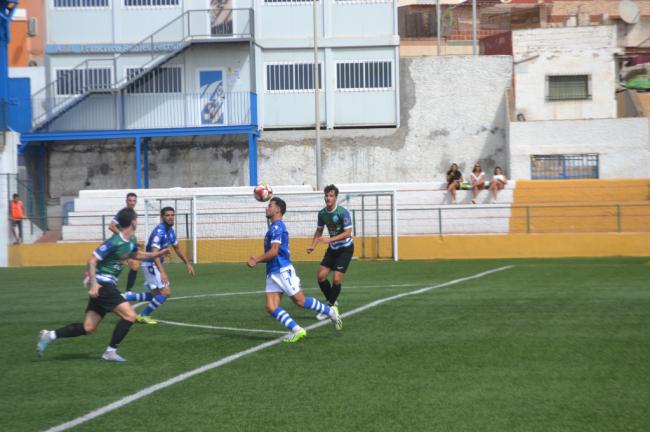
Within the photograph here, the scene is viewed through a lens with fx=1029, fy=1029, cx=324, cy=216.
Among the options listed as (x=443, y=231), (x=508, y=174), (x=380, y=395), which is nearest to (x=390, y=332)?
(x=380, y=395)

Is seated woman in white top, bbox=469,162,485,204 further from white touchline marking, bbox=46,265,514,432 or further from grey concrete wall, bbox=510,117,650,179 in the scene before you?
white touchline marking, bbox=46,265,514,432

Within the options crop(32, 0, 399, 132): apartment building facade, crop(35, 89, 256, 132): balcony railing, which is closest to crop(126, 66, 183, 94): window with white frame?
crop(32, 0, 399, 132): apartment building facade

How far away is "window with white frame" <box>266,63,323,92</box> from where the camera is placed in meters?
40.8

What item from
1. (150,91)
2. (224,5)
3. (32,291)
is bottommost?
(32,291)

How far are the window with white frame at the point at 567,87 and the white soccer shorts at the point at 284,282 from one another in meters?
31.1

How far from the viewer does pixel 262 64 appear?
40812mm

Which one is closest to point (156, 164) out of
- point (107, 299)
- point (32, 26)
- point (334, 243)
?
point (32, 26)

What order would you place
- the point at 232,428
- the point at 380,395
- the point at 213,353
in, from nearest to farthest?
the point at 232,428
the point at 380,395
the point at 213,353

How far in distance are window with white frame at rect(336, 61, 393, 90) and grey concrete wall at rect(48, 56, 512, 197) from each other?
1.08 meters

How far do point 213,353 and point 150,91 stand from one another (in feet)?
98.9

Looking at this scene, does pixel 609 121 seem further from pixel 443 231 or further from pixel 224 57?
pixel 224 57

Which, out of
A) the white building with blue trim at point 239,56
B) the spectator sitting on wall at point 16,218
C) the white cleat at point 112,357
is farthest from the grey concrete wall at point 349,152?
the white cleat at point 112,357

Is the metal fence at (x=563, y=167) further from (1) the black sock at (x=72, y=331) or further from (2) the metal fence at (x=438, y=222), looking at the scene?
(1) the black sock at (x=72, y=331)

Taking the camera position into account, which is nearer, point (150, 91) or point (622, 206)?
point (622, 206)
